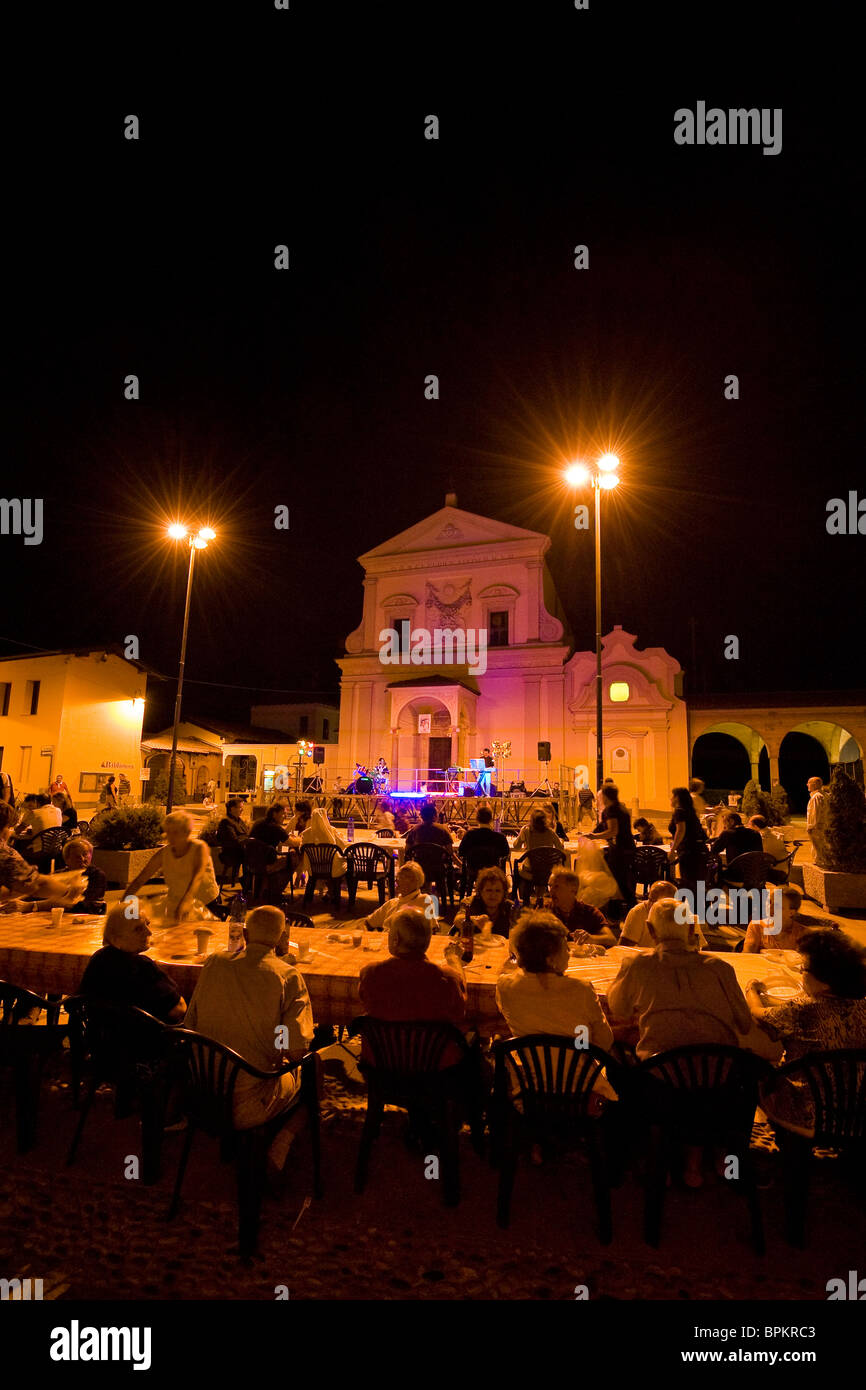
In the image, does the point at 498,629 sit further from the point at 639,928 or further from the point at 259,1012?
the point at 259,1012

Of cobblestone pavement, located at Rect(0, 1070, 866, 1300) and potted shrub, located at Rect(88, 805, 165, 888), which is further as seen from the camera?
potted shrub, located at Rect(88, 805, 165, 888)

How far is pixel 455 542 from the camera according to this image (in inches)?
1049

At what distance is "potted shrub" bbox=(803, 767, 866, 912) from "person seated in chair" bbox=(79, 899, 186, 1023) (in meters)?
7.74

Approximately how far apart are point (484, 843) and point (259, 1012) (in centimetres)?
506

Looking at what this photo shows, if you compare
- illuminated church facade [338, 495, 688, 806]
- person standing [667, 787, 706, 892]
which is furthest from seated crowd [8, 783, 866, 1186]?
illuminated church facade [338, 495, 688, 806]

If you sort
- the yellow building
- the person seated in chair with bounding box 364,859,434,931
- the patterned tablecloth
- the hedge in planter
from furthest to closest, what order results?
the yellow building
the hedge in planter
the person seated in chair with bounding box 364,859,434,931
the patterned tablecloth

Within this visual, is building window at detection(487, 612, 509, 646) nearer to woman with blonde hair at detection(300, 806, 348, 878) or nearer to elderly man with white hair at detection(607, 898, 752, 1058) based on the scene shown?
woman with blonde hair at detection(300, 806, 348, 878)

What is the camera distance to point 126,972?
10.3 feet

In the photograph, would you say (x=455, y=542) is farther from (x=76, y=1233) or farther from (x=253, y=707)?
(x=76, y=1233)

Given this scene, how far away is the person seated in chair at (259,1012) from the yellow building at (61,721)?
20810 mm

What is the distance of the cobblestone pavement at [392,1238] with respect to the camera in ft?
7.50

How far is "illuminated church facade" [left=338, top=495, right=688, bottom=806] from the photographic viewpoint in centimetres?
2241

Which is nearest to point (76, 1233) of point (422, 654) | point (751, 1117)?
point (751, 1117)
